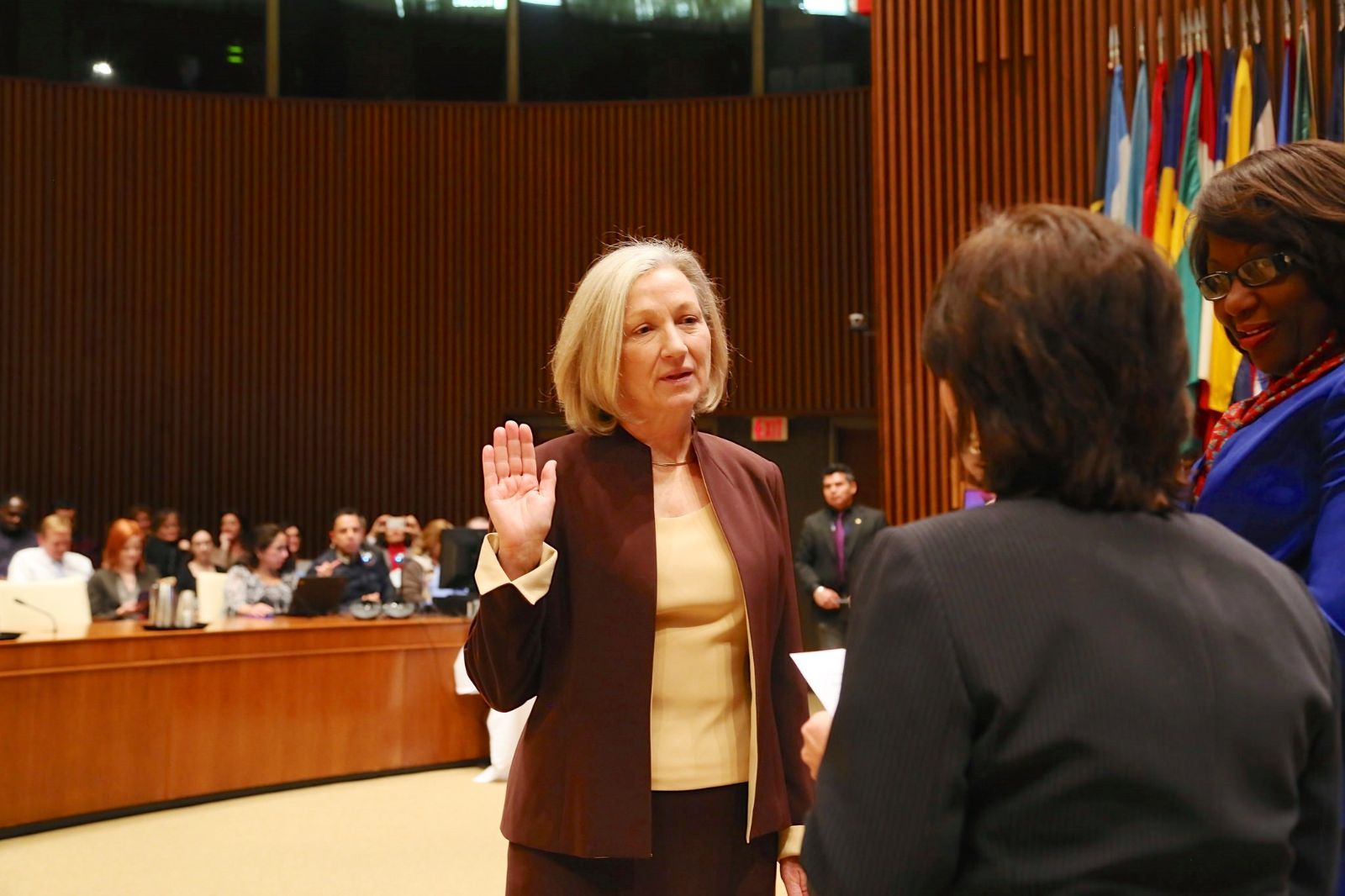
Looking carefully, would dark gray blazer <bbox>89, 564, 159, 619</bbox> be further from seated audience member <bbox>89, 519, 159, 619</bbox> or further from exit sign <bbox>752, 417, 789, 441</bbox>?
exit sign <bbox>752, 417, 789, 441</bbox>

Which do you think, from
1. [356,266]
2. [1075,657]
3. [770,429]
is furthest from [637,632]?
[356,266]

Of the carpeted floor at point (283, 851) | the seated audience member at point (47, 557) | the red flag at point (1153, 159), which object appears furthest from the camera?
the seated audience member at point (47, 557)

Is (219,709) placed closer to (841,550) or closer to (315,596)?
(315,596)

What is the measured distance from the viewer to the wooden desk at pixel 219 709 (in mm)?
5195

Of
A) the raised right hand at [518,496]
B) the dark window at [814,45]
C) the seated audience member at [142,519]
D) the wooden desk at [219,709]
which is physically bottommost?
the wooden desk at [219,709]

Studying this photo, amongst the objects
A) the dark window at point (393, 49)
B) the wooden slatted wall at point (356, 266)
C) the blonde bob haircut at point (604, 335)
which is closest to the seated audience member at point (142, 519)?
the wooden slatted wall at point (356, 266)

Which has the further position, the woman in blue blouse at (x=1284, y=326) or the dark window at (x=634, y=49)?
the dark window at (x=634, y=49)

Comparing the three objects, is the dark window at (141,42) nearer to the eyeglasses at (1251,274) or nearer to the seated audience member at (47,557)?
the seated audience member at (47,557)

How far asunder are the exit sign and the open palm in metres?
8.95

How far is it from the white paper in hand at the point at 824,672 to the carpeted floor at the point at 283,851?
3.61m

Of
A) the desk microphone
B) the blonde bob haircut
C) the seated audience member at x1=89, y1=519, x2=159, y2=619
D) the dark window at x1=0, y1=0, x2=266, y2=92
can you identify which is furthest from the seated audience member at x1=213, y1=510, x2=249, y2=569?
the blonde bob haircut

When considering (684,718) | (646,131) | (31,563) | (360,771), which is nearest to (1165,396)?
(684,718)

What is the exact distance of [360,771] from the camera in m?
6.41

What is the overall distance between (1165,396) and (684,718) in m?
0.85
